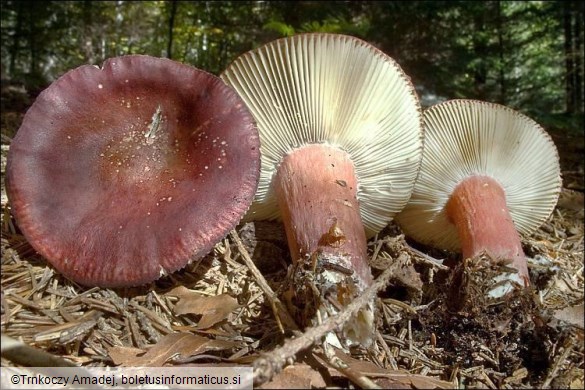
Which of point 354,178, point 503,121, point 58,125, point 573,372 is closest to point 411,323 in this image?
point 573,372

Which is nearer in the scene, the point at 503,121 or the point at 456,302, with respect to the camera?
the point at 456,302

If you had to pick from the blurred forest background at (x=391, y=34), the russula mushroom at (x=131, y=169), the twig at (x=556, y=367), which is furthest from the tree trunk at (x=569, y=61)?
the russula mushroom at (x=131, y=169)

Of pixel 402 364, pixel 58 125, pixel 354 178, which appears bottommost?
pixel 402 364

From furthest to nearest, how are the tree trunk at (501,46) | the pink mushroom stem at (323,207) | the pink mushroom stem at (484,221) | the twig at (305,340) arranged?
the tree trunk at (501,46) → the pink mushroom stem at (484,221) → the pink mushroom stem at (323,207) → the twig at (305,340)

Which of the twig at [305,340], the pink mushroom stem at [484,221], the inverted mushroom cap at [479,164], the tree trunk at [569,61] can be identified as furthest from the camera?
the tree trunk at [569,61]

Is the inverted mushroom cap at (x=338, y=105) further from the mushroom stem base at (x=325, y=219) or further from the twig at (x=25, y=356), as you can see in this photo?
the twig at (x=25, y=356)

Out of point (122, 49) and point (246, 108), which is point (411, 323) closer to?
point (246, 108)

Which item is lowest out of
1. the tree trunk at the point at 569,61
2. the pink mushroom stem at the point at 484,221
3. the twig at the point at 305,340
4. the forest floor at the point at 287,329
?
the forest floor at the point at 287,329

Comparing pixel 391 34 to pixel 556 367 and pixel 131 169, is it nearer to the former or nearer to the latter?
pixel 131 169
